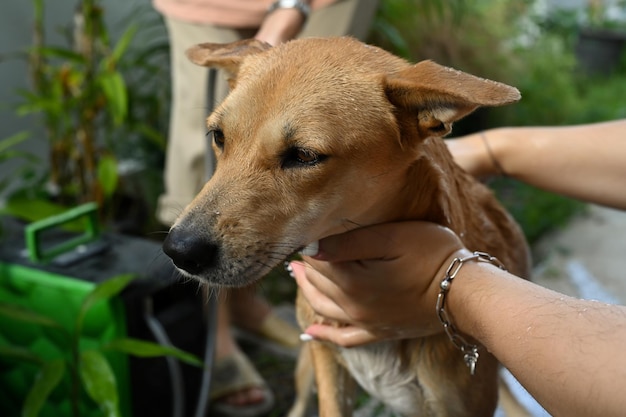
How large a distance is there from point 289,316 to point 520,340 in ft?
7.53

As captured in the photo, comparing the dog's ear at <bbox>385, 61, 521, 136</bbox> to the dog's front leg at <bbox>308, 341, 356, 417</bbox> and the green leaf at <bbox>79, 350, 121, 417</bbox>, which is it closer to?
the dog's front leg at <bbox>308, 341, 356, 417</bbox>

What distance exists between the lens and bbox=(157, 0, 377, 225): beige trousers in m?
2.17

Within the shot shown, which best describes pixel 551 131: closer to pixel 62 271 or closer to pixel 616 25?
pixel 62 271

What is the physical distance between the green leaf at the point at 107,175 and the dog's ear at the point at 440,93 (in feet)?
5.64

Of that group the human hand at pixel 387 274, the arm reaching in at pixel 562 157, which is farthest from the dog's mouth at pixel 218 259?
the arm reaching in at pixel 562 157

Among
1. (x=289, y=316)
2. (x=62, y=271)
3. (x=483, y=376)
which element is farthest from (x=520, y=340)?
(x=289, y=316)

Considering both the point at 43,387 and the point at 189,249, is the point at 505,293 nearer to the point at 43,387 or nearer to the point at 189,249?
the point at 189,249

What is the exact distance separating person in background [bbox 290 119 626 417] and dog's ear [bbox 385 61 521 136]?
0.65ft

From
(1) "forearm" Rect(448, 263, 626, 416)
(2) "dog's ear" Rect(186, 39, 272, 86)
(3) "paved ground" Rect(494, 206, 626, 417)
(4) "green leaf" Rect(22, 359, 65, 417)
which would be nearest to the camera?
(1) "forearm" Rect(448, 263, 626, 416)

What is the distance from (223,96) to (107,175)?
831 millimetres

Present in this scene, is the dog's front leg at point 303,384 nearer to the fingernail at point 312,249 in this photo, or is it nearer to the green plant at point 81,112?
the fingernail at point 312,249

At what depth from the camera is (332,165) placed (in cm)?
122

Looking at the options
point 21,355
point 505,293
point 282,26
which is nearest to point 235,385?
point 21,355

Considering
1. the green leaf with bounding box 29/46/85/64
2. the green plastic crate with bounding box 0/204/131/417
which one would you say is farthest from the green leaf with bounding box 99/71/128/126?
the green plastic crate with bounding box 0/204/131/417
